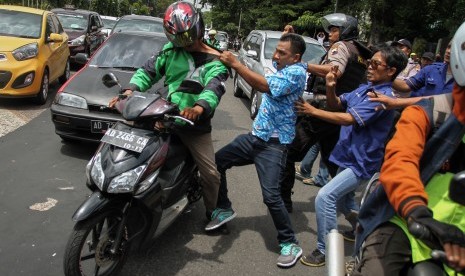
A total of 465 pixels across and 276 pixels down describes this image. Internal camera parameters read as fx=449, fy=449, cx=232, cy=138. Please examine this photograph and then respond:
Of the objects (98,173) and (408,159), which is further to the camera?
(98,173)

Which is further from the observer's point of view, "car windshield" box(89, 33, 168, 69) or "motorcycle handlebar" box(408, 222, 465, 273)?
"car windshield" box(89, 33, 168, 69)

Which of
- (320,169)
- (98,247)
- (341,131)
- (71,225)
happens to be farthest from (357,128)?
(71,225)

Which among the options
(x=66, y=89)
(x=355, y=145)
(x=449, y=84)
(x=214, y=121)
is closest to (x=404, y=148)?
(x=355, y=145)

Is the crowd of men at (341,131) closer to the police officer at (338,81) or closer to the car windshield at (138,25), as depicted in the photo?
the police officer at (338,81)

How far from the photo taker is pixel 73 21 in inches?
521

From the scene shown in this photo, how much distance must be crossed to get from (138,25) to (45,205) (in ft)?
23.4

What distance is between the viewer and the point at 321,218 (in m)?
3.51

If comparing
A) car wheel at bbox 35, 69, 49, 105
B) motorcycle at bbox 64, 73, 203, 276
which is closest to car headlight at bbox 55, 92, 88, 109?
motorcycle at bbox 64, 73, 203, 276

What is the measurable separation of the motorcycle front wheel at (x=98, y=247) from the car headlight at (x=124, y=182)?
182 millimetres

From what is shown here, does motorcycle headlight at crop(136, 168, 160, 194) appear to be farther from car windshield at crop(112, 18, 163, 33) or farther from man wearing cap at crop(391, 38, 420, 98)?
car windshield at crop(112, 18, 163, 33)

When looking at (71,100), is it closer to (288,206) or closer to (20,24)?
(288,206)

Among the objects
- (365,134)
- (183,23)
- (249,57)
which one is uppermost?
(183,23)

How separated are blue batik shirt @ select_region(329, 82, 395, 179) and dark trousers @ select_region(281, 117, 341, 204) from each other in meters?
0.84

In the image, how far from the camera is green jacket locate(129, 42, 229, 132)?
11.1 feet
